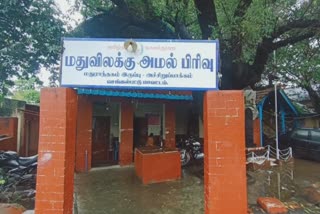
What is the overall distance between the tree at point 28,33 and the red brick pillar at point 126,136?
16.3 feet

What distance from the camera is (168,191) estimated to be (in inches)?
326

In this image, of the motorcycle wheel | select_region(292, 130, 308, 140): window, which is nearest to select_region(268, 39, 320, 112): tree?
select_region(292, 130, 308, 140): window

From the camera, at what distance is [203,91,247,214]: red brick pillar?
4293 mm

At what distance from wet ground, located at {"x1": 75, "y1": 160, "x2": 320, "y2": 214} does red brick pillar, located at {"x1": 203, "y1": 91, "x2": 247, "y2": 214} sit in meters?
2.37

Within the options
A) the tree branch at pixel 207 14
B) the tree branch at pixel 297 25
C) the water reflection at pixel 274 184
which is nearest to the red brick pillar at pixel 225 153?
the water reflection at pixel 274 184

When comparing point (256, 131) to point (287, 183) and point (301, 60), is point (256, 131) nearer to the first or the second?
point (301, 60)

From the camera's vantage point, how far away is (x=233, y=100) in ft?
14.4

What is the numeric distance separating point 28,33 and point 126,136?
6046 mm

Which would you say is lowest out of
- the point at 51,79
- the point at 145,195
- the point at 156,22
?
the point at 145,195

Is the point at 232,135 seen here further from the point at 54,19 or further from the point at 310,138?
the point at 310,138

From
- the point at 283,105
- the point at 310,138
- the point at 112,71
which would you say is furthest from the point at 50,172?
the point at 283,105

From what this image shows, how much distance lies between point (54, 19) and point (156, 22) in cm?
360

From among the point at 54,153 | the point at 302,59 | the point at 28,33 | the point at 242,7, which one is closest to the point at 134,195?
the point at 54,153

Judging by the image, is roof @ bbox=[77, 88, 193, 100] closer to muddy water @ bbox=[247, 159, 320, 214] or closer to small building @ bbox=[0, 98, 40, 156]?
small building @ bbox=[0, 98, 40, 156]
